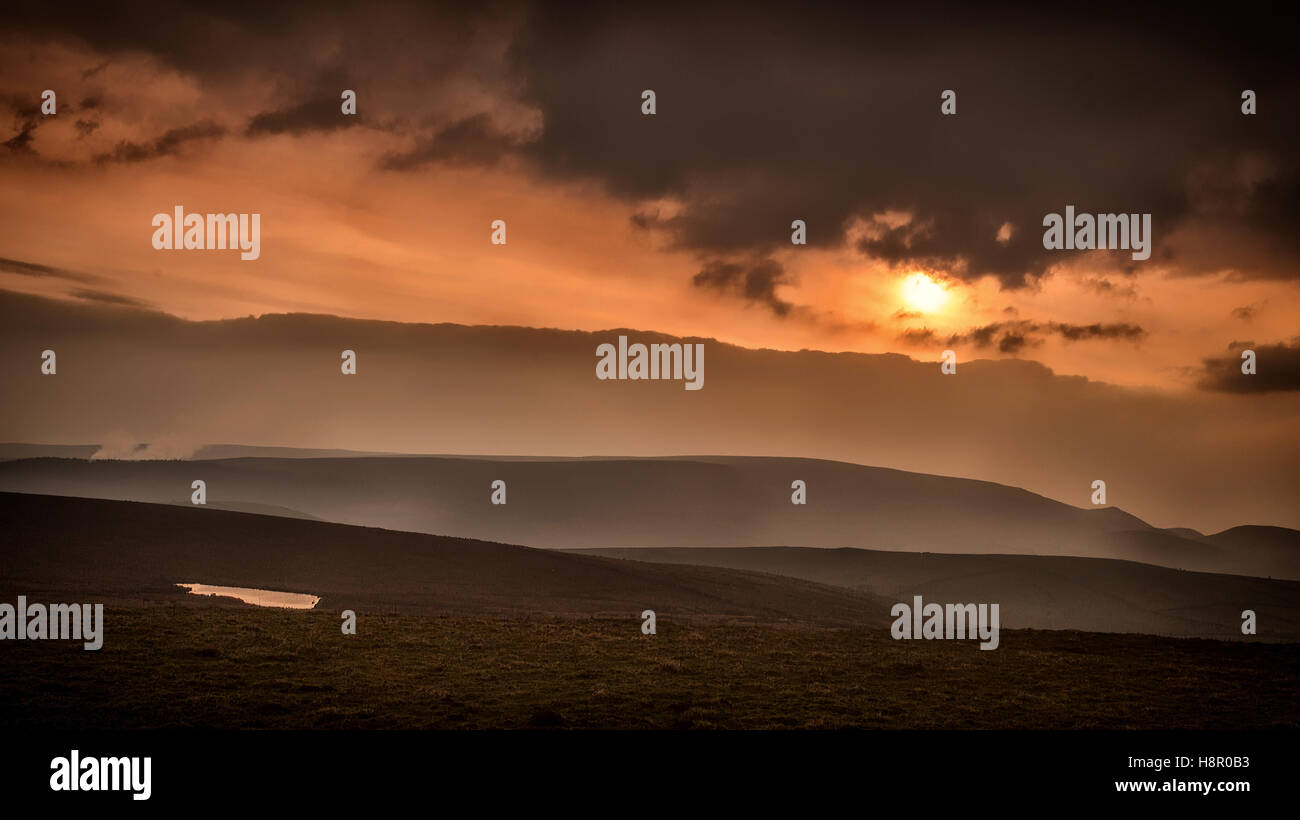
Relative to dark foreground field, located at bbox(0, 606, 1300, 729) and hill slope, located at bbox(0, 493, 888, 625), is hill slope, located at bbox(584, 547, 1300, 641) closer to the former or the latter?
hill slope, located at bbox(0, 493, 888, 625)

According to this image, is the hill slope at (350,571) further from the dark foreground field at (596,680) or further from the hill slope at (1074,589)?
the hill slope at (1074,589)

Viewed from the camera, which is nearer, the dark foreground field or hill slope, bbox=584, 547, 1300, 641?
the dark foreground field

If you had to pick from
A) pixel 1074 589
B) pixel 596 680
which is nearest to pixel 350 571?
pixel 596 680

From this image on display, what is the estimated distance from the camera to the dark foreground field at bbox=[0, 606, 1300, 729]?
21.5 m

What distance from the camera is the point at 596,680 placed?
26562mm

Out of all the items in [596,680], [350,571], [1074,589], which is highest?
[596,680]

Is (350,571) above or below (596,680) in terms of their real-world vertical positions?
below

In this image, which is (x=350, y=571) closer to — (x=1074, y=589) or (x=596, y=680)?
(x=596, y=680)

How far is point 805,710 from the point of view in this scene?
23.4 metres

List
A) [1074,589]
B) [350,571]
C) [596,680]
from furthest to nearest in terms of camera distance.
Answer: [1074,589]
[350,571]
[596,680]

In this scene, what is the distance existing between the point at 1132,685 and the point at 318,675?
24.0 metres

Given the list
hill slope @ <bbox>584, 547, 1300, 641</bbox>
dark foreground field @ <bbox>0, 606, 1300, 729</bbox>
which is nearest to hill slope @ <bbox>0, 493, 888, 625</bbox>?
dark foreground field @ <bbox>0, 606, 1300, 729</bbox>

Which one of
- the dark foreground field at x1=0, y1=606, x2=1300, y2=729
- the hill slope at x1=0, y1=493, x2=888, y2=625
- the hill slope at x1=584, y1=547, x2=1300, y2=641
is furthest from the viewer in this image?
the hill slope at x1=584, y1=547, x2=1300, y2=641
